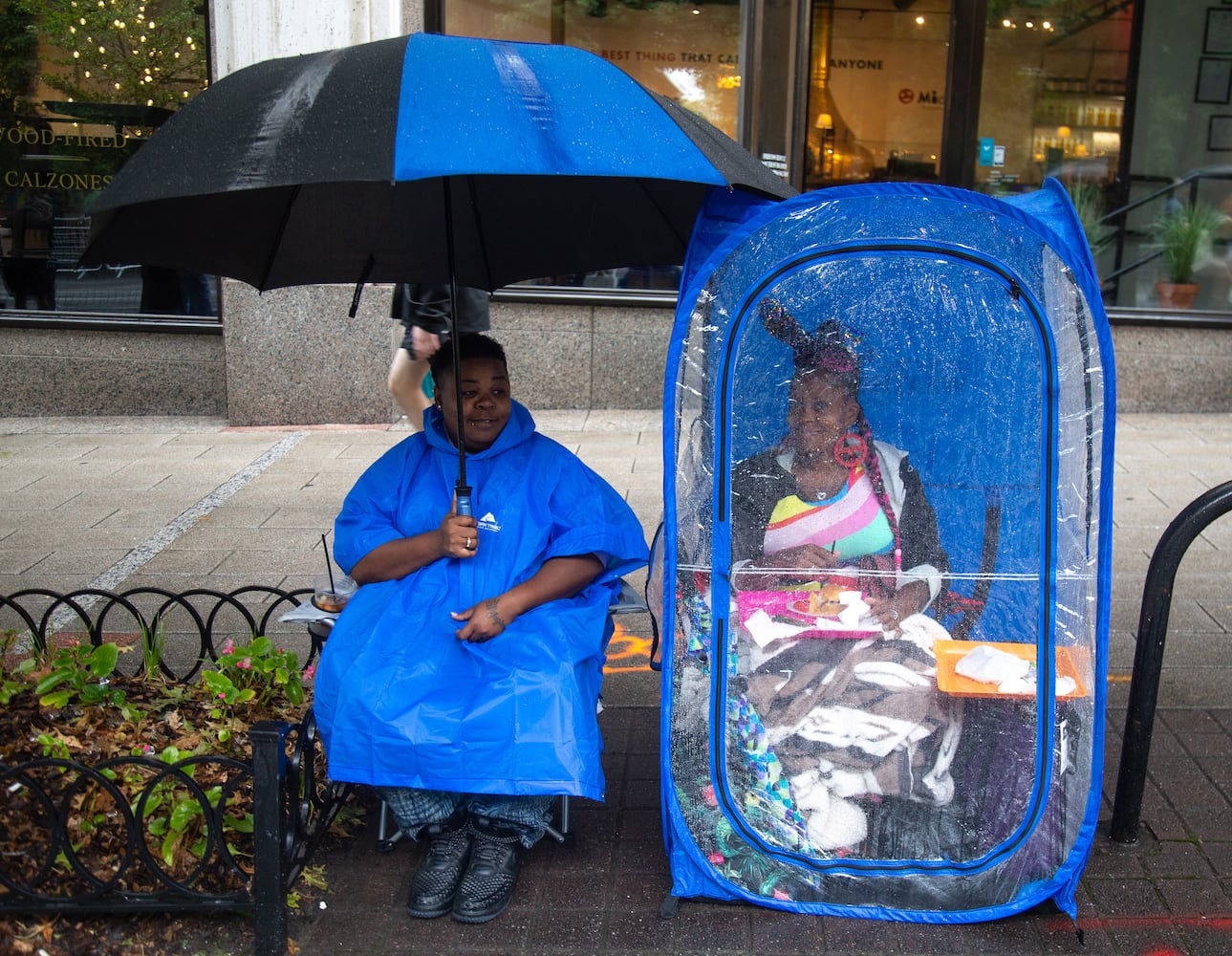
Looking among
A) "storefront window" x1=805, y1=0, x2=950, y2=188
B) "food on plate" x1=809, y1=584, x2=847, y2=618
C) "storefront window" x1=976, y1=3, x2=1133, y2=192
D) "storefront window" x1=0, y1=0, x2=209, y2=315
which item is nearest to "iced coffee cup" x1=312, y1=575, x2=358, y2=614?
"food on plate" x1=809, y1=584, x2=847, y2=618

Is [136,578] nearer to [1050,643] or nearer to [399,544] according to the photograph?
[399,544]

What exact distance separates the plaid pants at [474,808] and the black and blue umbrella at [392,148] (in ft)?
4.18

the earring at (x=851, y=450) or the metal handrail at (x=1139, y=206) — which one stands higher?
the metal handrail at (x=1139, y=206)

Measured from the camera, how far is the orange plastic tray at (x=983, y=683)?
2.69m

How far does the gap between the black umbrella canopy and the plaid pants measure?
4.37 ft

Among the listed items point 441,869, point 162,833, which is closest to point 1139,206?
point 441,869

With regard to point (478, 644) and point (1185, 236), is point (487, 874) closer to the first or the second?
point (478, 644)

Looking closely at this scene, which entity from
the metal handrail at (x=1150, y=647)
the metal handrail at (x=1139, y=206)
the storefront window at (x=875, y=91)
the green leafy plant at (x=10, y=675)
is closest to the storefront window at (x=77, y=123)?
the storefront window at (x=875, y=91)

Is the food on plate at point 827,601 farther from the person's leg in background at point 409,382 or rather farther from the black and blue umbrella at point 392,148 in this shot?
the person's leg in background at point 409,382

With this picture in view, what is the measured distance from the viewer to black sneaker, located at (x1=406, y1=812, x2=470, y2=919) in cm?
278

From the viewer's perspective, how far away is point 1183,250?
8266mm

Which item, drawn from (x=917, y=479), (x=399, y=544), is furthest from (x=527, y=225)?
(x=917, y=479)

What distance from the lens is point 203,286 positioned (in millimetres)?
8062

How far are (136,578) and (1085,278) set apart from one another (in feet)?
12.8
